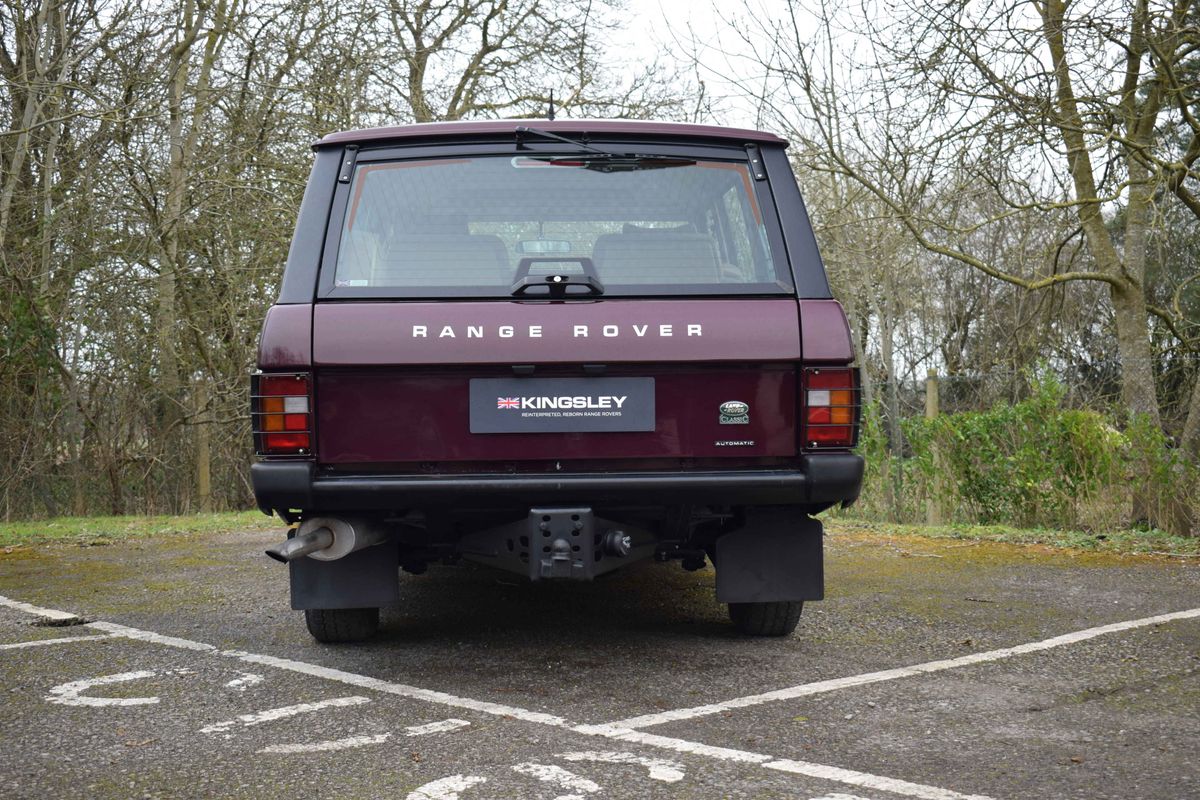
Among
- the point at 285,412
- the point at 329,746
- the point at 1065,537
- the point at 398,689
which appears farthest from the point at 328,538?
the point at 1065,537

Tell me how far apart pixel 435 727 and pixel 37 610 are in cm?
354

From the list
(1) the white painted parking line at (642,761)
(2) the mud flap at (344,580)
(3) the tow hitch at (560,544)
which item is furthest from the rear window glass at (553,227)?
(1) the white painted parking line at (642,761)

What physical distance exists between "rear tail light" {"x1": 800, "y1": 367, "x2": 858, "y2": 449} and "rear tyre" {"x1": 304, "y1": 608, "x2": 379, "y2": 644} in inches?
81.8

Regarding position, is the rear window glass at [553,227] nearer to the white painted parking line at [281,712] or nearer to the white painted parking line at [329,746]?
the white painted parking line at [281,712]

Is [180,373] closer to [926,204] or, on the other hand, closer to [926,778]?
[926,204]

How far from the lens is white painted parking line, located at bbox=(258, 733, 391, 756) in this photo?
353 cm

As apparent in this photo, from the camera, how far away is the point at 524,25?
869 inches

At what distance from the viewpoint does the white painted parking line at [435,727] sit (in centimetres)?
372

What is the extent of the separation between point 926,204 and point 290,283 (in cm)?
1099

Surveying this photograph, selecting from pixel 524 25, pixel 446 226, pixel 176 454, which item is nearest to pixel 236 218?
pixel 176 454

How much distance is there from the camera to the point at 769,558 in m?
4.71

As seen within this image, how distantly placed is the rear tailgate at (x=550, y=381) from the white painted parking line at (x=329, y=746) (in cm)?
103

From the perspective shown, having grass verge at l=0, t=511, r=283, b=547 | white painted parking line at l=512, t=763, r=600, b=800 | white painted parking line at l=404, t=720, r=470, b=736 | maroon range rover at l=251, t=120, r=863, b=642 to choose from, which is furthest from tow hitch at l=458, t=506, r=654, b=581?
grass verge at l=0, t=511, r=283, b=547

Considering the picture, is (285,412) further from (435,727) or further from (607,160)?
(607,160)
